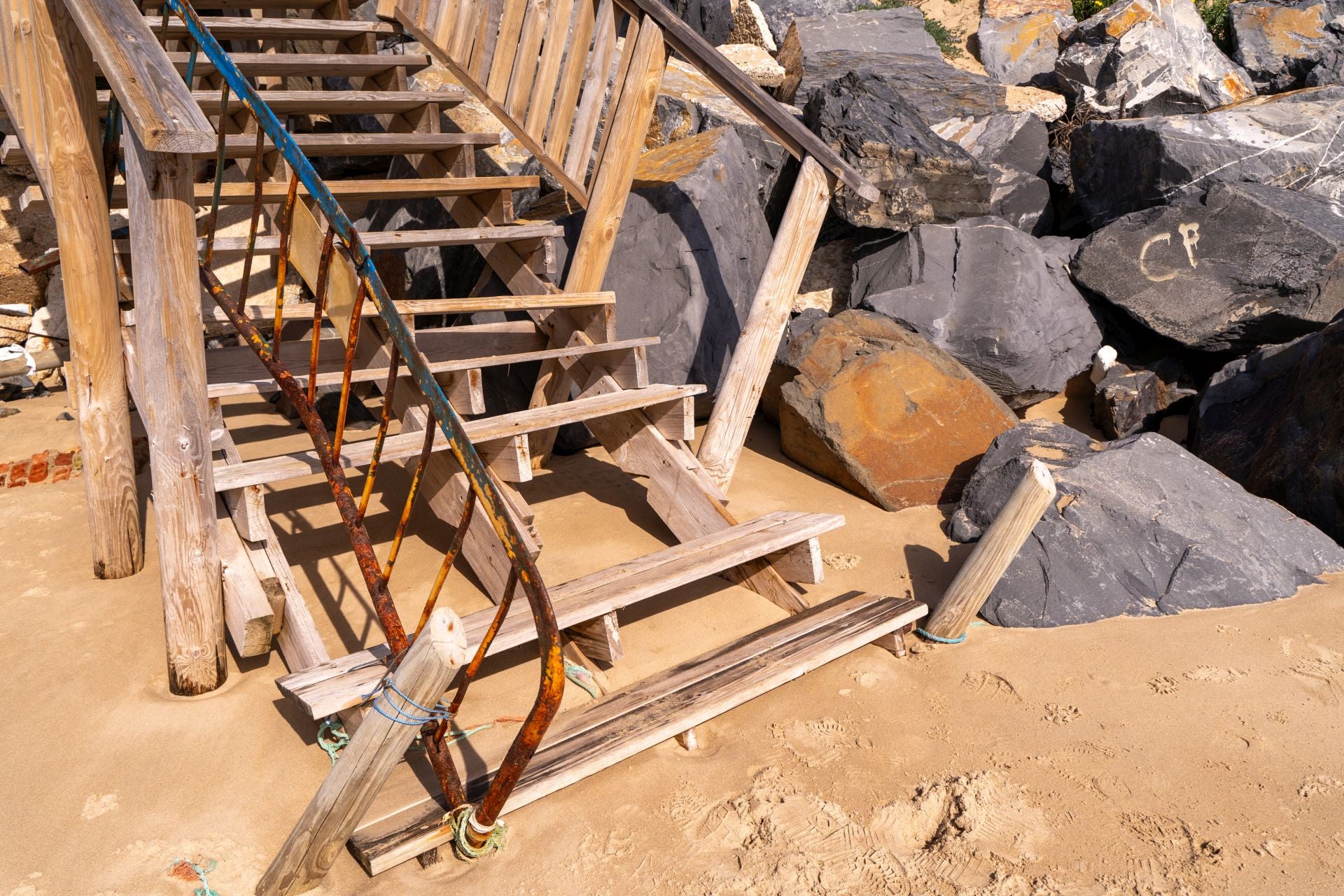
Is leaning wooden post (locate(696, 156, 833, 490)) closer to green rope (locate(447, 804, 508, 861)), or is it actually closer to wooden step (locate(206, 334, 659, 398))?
wooden step (locate(206, 334, 659, 398))

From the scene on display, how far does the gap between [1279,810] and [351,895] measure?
243 cm

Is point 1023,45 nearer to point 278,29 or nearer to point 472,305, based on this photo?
point 278,29

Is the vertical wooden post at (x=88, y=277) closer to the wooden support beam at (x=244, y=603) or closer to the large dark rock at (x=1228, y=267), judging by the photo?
the wooden support beam at (x=244, y=603)

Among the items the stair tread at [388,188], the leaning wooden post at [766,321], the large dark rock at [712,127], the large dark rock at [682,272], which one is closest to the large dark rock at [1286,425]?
the leaning wooden post at [766,321]

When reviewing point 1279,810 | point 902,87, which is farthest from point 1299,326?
point 902,87

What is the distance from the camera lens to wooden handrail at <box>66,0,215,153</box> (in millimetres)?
2320

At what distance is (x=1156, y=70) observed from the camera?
8.99 metres

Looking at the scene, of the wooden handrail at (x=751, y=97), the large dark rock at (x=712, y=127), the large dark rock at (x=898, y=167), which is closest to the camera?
the wooden handrail at (x=751, y=97)

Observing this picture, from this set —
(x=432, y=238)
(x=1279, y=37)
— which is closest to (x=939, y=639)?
(x=432, y=238)

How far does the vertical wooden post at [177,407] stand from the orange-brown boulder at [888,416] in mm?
2940

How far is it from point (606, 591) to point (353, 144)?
8.99ft

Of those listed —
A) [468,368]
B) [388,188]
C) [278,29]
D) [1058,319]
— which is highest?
[278,29]

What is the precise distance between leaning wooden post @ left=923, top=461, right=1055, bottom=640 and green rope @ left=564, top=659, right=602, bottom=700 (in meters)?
1.25

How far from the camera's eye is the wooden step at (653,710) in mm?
2383
